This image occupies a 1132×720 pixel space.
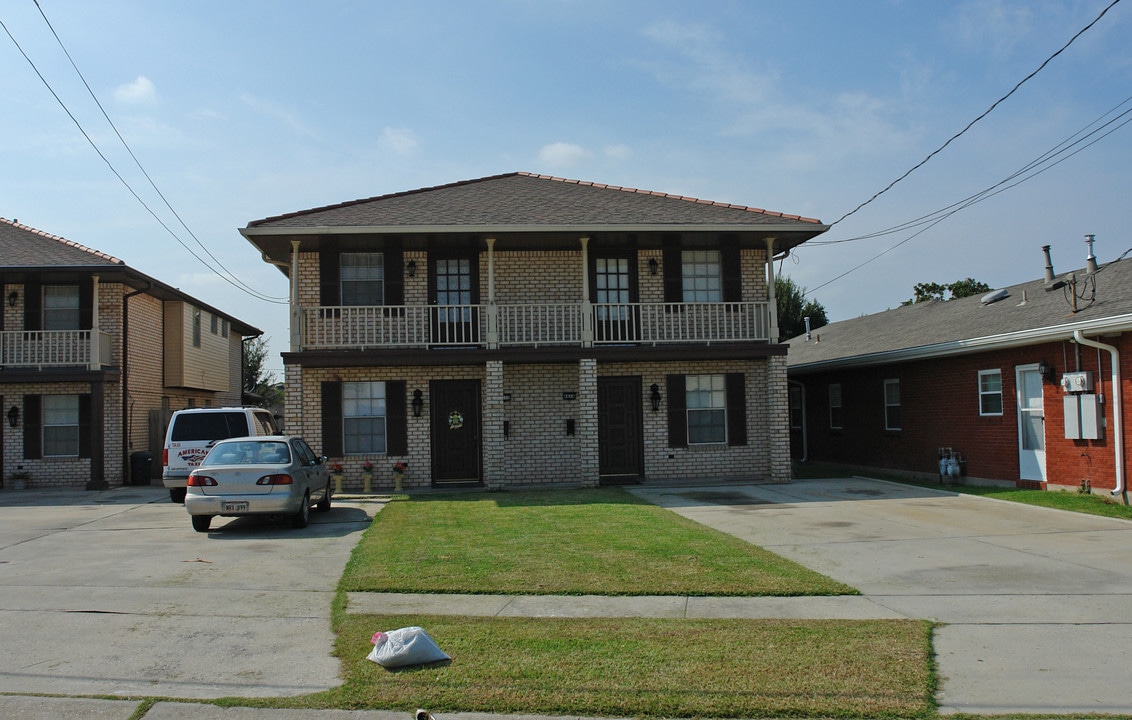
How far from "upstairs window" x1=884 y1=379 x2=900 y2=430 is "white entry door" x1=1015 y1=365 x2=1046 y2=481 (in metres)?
4.39

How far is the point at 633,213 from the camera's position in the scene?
60.8 feet

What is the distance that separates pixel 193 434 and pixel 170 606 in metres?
9.60

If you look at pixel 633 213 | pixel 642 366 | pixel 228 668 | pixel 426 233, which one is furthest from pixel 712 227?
pixel 228 668

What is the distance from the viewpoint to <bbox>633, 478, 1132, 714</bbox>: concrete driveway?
18.4 feet

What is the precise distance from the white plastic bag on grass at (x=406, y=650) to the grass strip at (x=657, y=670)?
0.23 ft

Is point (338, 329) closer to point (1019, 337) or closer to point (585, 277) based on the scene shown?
point (585, 277)

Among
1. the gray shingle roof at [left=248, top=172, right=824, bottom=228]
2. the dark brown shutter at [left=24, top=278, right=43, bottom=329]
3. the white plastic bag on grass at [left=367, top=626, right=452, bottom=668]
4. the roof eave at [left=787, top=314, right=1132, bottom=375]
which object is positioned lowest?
the white plastic bag on grass at [left=367, top=626, right=452, bottom=668]

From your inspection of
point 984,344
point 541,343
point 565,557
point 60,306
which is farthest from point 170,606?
point 60,306

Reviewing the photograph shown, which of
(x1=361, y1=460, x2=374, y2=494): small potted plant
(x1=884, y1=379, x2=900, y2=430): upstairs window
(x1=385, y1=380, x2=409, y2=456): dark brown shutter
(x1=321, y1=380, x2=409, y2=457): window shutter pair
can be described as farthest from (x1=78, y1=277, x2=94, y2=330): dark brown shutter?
(x1=884, y1=379, x2=900, y2=430): upstairs window

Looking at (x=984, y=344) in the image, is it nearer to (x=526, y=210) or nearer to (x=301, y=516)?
(x=526, y=210)

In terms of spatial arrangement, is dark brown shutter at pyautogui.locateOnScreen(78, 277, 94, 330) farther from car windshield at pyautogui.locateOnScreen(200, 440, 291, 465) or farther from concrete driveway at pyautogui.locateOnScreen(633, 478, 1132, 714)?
concrete driveway at pyautogui.locateOnScreen(633, 478, 1132, 714)

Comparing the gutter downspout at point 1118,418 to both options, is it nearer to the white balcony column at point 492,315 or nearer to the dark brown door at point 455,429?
the white balcony column at point 492,315

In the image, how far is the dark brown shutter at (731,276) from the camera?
1903 cm

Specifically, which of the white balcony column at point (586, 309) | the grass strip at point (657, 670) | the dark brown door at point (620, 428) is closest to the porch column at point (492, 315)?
the white balcony column at point (586, 309)
